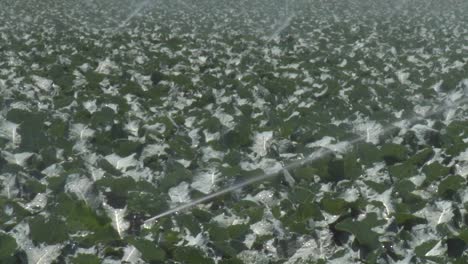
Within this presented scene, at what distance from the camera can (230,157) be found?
4.63 metres

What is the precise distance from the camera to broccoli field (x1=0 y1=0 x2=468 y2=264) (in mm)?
3488

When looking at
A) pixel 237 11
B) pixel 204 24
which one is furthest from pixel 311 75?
pixel 237 11

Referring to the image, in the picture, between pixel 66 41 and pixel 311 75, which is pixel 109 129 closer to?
pixel 311 75

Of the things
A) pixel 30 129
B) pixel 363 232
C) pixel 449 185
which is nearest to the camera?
pixel 363 232

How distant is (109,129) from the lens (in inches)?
216

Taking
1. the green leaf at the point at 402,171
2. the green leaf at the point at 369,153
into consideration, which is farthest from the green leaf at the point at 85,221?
the green leaf at the point at 369,153

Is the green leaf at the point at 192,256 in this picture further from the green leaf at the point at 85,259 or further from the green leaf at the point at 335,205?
the green leaf at the point at 335,205

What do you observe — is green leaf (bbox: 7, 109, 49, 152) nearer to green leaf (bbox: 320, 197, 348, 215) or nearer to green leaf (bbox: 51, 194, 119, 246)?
green leaf (bbox: 51, 194, 119, 246)

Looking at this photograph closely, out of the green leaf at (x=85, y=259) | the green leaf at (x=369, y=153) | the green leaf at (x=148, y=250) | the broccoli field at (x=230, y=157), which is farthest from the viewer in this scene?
the green leaf at (x=369, y=153)

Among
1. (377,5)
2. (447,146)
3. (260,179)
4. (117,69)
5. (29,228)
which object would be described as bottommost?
(377,5)

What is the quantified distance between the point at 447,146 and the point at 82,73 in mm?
4335

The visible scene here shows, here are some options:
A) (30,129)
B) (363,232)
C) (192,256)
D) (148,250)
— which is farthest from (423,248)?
(30,129)

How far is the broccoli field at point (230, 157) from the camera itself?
3.49 metres

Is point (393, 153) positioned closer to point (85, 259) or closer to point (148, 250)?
point (148, 250)
